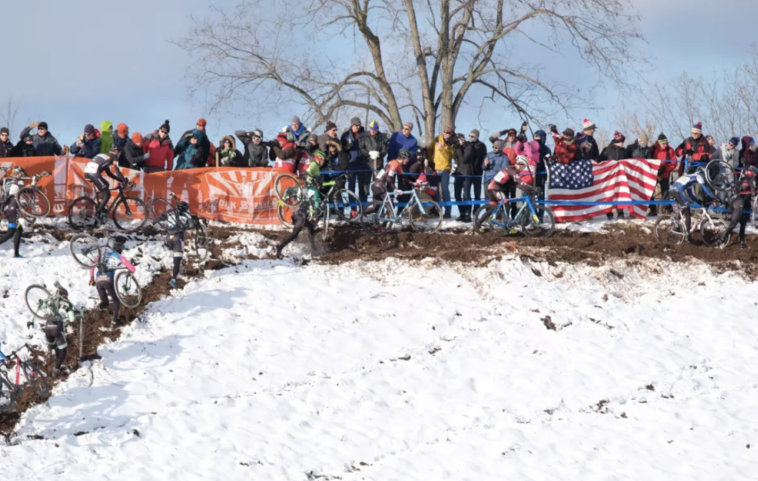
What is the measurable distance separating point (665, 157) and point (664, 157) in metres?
0.02

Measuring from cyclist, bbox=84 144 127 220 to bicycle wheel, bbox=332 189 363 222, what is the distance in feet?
15.4

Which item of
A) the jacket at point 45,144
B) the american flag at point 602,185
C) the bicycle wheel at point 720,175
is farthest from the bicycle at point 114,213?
the bicycle wheel at point 720,175

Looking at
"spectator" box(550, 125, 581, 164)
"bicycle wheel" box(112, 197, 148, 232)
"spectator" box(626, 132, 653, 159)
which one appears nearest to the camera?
"bicycle wheel" box(112, 197, 148, 232)

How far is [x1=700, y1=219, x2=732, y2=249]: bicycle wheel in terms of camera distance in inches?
835

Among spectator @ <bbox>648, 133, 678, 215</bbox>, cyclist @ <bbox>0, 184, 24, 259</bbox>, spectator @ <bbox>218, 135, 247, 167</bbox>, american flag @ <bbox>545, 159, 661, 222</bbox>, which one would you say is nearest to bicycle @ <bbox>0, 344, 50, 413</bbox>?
cyclist @ <bbox>0, 184, 24, 259</bbox>

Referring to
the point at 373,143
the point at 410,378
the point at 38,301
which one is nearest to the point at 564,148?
the point at 373,143

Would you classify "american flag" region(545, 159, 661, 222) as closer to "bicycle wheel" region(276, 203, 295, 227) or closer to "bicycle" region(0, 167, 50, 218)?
"bicycle wheel" region(276, 203, 295, 227)

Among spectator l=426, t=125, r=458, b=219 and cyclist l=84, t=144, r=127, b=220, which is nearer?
cyclist l=84, t=144, r=127, b=220

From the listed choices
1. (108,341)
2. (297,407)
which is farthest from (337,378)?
(108,341)

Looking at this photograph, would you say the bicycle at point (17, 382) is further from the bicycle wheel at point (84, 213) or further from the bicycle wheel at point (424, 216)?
the bicycle wheel at point (424, 216)

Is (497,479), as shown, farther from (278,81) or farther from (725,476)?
(278,81)

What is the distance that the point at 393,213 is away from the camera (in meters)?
21.4

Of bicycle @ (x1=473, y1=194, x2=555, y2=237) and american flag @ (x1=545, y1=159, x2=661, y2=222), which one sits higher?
american flag @ (x1=545, y1=159, x2=661, y2=222)

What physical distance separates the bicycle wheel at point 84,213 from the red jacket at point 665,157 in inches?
526
